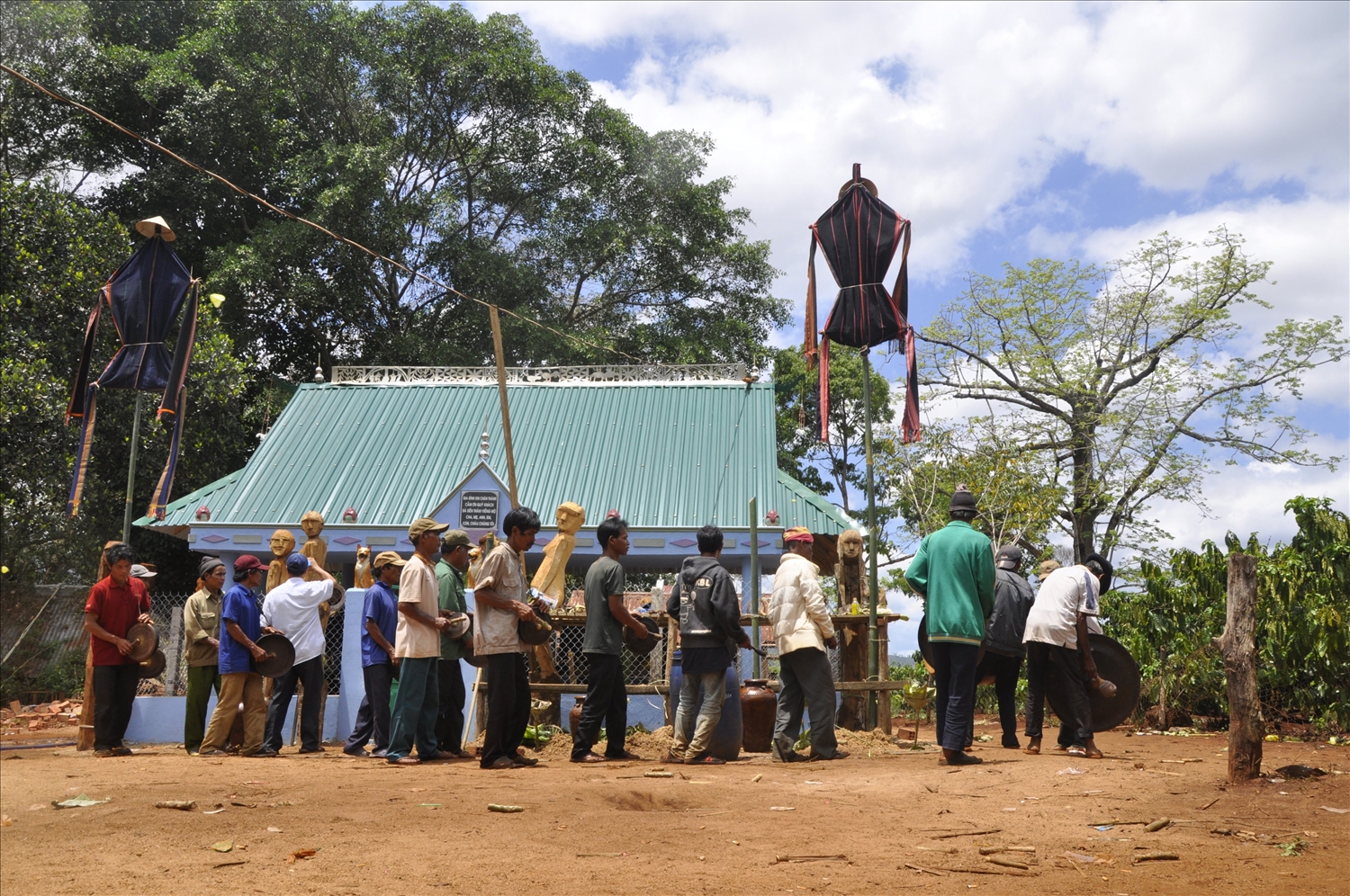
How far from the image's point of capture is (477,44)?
96.1ft

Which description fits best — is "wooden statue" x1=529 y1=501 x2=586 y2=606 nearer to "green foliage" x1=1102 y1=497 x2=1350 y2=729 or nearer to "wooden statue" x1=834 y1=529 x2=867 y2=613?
"wooden statue" x1=834 y1=529 x2=867 y2=613

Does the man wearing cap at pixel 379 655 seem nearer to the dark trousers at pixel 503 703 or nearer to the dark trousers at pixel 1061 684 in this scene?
the dark trousers at pixel 503 703

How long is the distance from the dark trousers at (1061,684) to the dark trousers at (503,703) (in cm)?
412

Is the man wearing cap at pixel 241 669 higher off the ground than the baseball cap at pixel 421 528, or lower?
lower

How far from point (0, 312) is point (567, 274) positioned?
47.0 ft

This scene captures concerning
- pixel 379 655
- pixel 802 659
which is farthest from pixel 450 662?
pixel 802 659

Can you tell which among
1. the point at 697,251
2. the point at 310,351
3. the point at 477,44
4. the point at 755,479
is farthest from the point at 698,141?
the point at 755,479

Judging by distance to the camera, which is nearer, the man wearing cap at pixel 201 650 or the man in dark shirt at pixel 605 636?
the man in dark shirt at pixel 605 636

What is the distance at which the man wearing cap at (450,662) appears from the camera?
373 inches

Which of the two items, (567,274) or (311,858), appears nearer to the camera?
(311,858)

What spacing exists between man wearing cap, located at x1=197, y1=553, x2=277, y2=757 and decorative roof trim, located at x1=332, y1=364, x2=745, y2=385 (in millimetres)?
11272

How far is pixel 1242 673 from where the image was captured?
6.99 meters

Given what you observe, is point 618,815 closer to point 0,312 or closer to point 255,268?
point 0,312

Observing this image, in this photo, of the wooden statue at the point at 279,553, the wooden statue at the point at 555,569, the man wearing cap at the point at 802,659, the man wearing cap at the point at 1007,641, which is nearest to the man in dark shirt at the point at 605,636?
the man wearing cap at the point at 802,659
